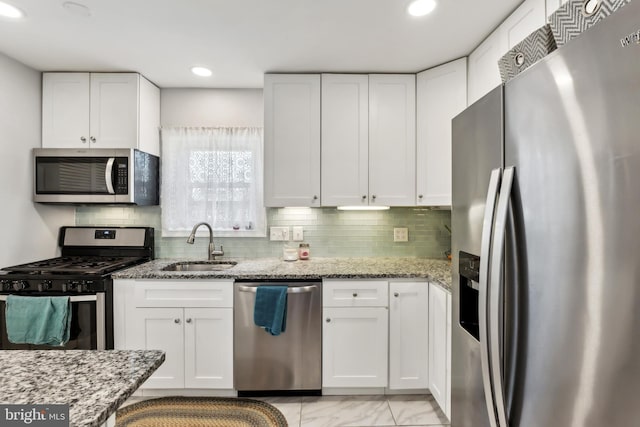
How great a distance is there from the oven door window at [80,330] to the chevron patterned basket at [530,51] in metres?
2.62

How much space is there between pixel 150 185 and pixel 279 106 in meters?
1.27

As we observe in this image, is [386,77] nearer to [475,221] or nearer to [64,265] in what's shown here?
[475,221]

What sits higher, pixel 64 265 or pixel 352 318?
pixel 64 265

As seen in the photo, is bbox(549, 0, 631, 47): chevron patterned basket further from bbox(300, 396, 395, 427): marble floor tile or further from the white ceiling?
bbox(300, 396, 395, 427): marble floor tile

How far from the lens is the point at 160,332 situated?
7.31 feet

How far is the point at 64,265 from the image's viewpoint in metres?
2.37

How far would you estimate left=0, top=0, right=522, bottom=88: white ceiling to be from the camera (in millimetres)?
1761

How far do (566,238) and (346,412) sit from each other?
1.90 meters

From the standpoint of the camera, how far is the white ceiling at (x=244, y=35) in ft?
5.78

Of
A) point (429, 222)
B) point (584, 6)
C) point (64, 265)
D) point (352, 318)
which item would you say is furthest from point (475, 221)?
point (64, 265)

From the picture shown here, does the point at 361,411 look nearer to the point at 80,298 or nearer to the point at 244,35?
the point at 80,298

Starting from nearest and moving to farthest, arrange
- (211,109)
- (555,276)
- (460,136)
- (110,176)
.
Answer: (555,276) → (460,136) → (110,176) → (211,109)

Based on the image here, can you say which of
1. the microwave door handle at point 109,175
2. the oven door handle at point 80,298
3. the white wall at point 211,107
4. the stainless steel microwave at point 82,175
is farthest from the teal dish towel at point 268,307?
the white wall at point 211,107

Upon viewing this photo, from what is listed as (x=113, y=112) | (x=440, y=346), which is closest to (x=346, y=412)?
(x=440, y=346)
